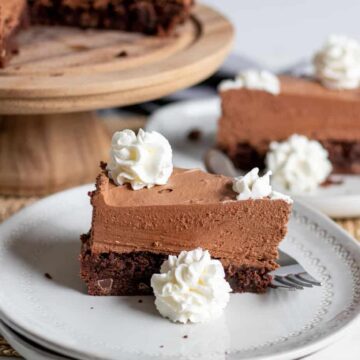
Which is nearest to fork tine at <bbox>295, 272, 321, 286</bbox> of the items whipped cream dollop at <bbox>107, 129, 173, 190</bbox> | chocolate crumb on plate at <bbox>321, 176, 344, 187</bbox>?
whipped cream dollop at <bbox>107, 129, 173, 190</bbox>

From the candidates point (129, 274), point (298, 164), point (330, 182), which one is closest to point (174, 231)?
point (129, 274)

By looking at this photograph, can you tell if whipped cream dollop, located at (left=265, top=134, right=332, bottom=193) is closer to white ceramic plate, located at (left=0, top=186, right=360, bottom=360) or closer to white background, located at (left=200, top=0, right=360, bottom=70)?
white ceramic plate, located at (left=0, top=186, right=360, bottom=360)

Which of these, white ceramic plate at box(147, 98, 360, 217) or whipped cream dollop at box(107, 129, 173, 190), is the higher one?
whipped cream dollop at box(107, 129, 173, 190)

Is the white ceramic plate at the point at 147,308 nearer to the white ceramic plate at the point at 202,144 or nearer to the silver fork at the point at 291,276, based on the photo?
the silver fork at the point at 291,276

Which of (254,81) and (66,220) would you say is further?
(254,81)

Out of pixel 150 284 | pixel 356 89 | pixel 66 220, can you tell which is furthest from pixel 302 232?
pixel 356 89

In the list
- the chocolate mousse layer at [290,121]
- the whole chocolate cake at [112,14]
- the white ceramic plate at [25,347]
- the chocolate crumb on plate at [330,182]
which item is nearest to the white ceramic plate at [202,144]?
the chocolate crumb on plate at [330,182]

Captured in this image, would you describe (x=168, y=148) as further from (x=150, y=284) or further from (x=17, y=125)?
(x=17, y=125)
